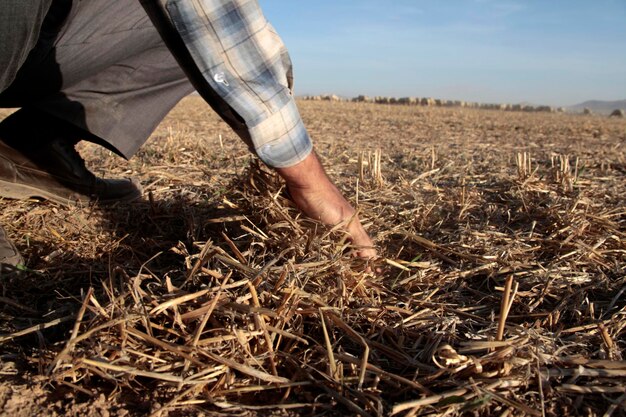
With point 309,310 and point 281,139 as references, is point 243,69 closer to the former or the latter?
point 281,139

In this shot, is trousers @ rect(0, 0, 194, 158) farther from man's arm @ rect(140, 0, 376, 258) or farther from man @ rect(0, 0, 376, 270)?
man's arm @ rect(140, 0, 376, 258)

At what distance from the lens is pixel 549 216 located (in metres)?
1.97

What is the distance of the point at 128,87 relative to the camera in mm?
2072

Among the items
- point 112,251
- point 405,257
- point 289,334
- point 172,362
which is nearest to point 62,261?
point 112,251

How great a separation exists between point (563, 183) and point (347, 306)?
166 centimetres

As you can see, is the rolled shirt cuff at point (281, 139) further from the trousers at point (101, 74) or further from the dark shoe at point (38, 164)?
the dark shoe at point (38, 164)

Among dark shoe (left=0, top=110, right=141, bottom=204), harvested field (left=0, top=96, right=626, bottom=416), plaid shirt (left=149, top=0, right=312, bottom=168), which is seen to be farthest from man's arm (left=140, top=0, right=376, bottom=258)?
dark shoe (left=0, top=110, right=141, bottom=204)

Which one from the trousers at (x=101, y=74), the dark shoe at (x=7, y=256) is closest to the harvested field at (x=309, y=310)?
the dark shoe at (x=7, y=256)

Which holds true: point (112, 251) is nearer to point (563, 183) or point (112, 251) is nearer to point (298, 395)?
point (298, 395)

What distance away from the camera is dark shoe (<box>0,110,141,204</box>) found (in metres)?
1.96

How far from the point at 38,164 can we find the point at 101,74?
46 cm

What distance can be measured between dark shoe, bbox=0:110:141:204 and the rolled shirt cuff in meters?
1.10

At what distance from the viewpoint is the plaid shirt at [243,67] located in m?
1.22

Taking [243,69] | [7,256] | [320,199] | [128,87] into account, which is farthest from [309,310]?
[128,87]
